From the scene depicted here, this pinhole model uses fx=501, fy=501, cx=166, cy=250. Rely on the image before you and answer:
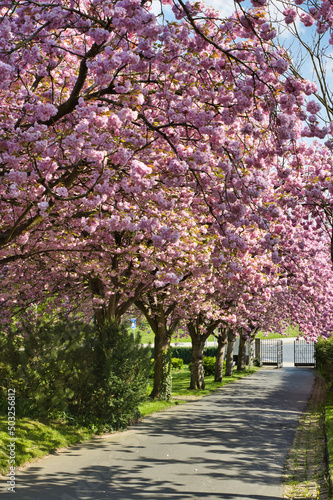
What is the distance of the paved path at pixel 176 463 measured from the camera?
24.2ft

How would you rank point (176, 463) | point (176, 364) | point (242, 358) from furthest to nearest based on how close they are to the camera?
1. point (176, 364)
2. point (242, 358)
3. point (176, 463)

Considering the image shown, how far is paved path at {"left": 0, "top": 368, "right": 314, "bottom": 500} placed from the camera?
7.37m

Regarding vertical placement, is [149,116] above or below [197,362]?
Answer: above

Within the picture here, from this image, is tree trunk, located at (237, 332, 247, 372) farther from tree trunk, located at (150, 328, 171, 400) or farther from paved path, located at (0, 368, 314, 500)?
paved path, located at (0, 368, 314, 500)

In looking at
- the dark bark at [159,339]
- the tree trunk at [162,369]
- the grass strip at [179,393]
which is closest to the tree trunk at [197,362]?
the grass strip at [179,393]

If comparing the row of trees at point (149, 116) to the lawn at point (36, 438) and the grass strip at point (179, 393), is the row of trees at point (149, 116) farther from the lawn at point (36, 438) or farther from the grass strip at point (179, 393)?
the grass strip at point (179, 393)

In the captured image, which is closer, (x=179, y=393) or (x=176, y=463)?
(x=176, y=463)

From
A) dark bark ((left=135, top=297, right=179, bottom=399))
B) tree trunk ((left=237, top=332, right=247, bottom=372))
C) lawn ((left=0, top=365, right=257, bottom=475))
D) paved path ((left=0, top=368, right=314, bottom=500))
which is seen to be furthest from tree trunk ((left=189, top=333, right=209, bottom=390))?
tree trunk ((left=237, top=332, right=247, bottom=372))

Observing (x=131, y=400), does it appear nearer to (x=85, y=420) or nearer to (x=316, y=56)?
(x=85, y=420)

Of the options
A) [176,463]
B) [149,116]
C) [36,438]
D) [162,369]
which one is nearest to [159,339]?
[162,369]

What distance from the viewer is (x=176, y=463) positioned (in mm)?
9117

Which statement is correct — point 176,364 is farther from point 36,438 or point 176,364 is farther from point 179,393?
point 36,438

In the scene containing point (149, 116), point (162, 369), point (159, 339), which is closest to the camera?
point (149, 116)

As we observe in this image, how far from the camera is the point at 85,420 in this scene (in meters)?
11.8
